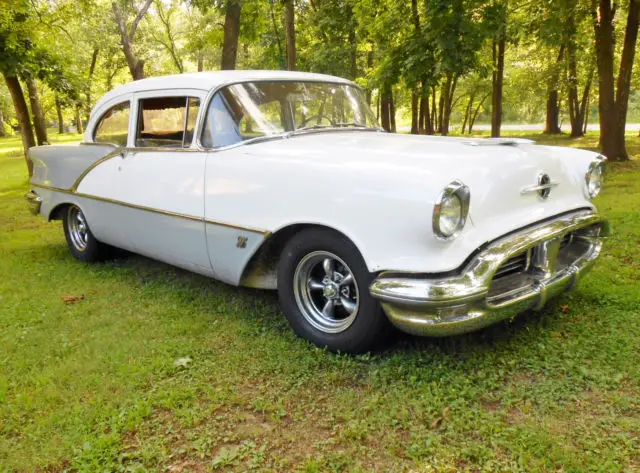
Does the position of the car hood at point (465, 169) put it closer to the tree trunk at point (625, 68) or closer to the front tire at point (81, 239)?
the front tire at point (81, 239)

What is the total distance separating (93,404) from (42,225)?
5.77m

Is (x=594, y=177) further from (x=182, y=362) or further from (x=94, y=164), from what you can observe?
(x=94, y=164)

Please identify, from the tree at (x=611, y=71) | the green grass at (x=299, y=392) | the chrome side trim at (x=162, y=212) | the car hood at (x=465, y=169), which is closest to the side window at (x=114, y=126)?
the chrome side trim at (x=162, y=212)

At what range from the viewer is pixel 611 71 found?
11016 millimetres

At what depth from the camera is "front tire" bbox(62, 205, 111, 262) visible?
5.08 metres

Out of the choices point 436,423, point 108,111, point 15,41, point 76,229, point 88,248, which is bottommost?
point 436,423

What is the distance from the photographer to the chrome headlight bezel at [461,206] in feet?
8.29

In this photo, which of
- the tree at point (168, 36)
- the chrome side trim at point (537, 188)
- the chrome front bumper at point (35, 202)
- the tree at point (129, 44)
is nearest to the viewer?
the chrome side trim at point (537, 188)

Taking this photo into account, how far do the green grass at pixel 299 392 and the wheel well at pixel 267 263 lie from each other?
12.4 inches

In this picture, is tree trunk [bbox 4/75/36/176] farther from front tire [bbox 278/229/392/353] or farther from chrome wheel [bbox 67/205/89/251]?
front tire [bbox 278/229/392/353]

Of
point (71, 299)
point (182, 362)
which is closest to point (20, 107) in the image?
point (71, 299)

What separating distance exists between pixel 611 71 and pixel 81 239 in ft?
36.0

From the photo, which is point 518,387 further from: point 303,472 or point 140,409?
point 140,409

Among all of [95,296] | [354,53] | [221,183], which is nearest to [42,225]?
[95,296]
